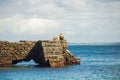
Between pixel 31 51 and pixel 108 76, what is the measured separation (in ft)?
39.7

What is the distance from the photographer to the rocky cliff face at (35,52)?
52.5m

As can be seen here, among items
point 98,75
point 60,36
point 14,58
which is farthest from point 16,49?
point 98,75

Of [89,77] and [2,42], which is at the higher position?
[2,42]

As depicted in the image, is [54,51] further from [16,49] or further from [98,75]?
[98,75]

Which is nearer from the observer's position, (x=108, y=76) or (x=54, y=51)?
(x=108, y=76)

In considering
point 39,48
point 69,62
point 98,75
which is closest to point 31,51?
point 39,48

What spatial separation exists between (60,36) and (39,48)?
3691 millimetres

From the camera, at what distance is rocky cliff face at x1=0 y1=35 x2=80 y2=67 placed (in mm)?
52469

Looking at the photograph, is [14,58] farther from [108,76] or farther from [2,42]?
[108,76]

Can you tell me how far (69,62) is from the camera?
56.6 m

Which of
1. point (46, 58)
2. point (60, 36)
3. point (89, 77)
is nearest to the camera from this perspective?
point (89, 77)

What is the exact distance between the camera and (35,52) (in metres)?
54.0

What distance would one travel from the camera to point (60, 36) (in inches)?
2201

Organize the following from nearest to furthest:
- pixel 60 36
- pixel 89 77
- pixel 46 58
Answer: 1. pixel 89 77
2. pixel 46 58
3. pixel 60 36
